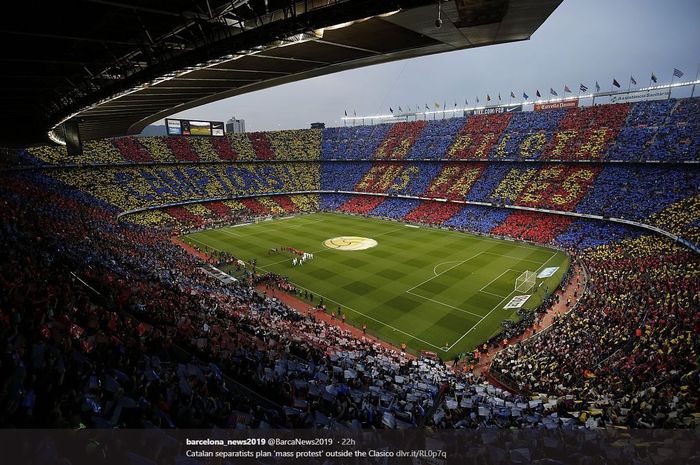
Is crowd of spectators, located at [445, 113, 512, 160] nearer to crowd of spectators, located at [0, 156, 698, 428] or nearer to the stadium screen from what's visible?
crowd of spectators, located at [0, 156, 698, 428]

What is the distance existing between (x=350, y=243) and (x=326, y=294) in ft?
50.0

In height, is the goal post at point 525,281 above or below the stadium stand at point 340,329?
below

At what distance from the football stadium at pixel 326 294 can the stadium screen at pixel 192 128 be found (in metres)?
21.6

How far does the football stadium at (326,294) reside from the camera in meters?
7.02

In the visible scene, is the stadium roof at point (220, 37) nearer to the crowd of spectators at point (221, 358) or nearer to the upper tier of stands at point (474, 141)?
the crowd of spectators at point (221, 358)

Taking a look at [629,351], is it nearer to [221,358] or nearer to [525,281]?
[525,281]

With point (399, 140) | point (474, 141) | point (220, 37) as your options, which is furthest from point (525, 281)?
point (399, 140)

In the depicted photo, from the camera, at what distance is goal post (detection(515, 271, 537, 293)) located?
99.3 feet

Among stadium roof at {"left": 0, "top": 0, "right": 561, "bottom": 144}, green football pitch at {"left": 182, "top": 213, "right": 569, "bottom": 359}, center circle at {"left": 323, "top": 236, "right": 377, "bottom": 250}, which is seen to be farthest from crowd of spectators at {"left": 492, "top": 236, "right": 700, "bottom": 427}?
center circle at {"left": 323, "top": 236, "right": 377, "bottom": 250}

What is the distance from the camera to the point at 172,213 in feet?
179

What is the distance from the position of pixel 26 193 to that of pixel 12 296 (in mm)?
26849

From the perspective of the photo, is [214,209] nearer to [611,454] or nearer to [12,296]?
[12,296]

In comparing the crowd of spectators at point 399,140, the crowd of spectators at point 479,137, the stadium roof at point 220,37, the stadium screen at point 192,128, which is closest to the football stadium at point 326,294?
the stadium roof at point 220,37

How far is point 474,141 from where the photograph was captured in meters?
62.8
